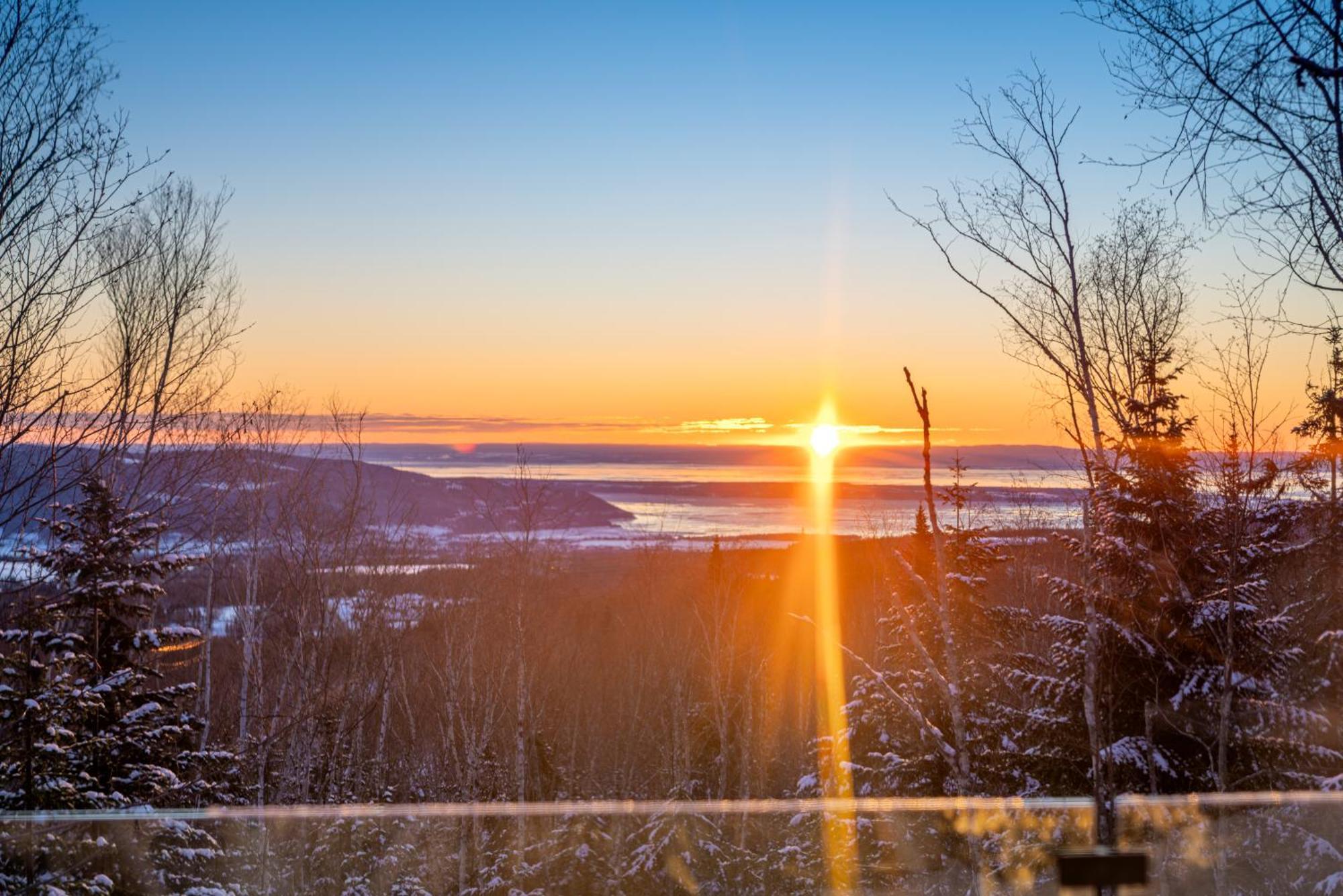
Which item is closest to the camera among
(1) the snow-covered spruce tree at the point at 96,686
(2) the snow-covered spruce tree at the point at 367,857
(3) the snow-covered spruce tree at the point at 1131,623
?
(2) the snow-covered spruce tree at the point at 367,857

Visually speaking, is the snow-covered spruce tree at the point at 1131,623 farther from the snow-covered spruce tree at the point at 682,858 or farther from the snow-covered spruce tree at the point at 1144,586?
the snow-covered spruce tree at the point at 682,858

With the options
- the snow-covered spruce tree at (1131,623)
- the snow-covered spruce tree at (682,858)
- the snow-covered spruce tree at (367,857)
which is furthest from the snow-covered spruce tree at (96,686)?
the snow-covered spruce tree at (1131,623)

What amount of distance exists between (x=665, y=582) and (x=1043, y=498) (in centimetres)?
2186

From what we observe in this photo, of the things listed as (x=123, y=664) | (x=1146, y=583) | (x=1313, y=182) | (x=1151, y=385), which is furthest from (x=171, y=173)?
(x=1151, y=385)

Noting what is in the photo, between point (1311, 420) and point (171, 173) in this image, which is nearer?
point (171, 173)

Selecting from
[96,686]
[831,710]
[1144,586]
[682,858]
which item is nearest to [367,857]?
[682,858]

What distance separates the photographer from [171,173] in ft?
19.9

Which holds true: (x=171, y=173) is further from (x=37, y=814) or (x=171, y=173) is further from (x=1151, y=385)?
(x=1151, y=385)

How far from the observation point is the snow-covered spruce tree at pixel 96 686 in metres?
6.77

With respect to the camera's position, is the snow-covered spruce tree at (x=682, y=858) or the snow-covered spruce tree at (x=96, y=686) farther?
the snow-covered spruce tree at (x=96, y=686)

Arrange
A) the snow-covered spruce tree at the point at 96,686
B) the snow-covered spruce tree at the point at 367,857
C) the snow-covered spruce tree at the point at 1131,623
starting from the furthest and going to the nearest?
the snow-covered spruce tree at the point at 1131,623 < the snow-covered spruce tree at the point at 96,686 < the snow-covered spruce tree at the point at 367,857

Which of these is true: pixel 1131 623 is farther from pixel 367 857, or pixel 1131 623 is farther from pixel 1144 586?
pixel 367 857

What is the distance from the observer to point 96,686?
8.45m

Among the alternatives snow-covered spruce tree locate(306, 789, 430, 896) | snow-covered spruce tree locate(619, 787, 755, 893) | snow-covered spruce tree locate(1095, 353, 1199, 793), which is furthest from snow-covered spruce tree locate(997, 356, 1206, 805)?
Result: snow-covered spruce tree locate(306, 789, 430, 896)
